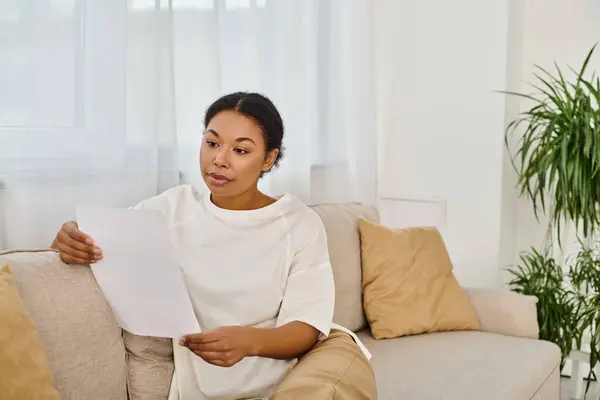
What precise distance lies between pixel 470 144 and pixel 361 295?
112 cm

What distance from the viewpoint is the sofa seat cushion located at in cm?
192

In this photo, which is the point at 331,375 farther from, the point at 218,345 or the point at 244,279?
the point at 244,279

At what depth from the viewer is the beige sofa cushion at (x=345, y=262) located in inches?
93.1

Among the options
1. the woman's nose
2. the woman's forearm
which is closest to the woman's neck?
the woman's nose

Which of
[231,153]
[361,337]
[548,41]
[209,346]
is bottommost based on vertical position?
[361,337]

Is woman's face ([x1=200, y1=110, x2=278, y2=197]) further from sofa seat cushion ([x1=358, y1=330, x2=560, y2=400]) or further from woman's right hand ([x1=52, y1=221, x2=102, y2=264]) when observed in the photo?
sofa seat cushion ([x1=358, y1=330, x2=560, y2=400])

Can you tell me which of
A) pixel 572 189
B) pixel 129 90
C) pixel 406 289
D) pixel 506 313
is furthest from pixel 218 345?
pixel 572 189

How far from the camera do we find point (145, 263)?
1444 millimetres

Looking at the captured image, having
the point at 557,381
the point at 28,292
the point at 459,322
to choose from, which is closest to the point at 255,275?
the point at 28,292

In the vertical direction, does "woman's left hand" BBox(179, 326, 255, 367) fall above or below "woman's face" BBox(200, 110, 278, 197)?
below

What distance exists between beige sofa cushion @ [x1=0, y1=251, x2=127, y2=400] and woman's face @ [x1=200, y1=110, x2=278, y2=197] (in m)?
0.35

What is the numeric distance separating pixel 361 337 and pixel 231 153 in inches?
39.5

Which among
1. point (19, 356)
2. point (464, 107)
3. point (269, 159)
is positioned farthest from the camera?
point (464, 107)

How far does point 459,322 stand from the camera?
249cm
